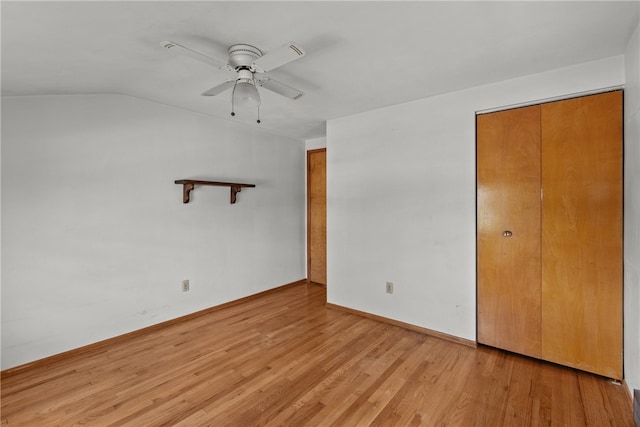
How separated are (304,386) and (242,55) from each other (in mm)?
2196

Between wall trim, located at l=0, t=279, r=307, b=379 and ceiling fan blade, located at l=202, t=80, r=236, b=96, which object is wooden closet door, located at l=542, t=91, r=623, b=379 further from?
wall trim, located at l=0, t=279, r=307, b=379

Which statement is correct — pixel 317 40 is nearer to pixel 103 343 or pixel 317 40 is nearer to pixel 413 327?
pixel 413 327

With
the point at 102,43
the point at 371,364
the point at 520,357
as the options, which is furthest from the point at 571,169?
the point at 102,43

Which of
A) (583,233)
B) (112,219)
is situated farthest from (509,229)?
(112,219)

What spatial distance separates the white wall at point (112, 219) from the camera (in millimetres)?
2277

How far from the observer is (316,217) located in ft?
15.4

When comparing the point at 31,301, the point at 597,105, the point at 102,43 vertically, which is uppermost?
the point at 102,43

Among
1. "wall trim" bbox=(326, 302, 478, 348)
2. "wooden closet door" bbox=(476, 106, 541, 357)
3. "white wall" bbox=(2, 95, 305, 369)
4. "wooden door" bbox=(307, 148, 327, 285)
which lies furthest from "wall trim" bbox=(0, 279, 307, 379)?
"wooden closet door" bbox=(476, 106, 541, 357)

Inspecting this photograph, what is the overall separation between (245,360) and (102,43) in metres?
2.38

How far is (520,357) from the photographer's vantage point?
2.42 meters

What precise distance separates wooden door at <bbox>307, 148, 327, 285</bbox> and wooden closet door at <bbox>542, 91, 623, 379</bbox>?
9.28 ft

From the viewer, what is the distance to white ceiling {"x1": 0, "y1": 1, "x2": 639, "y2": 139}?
1.49m

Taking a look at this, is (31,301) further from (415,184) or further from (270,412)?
(415,184)

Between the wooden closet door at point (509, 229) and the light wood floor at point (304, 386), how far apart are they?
24 centimetres
